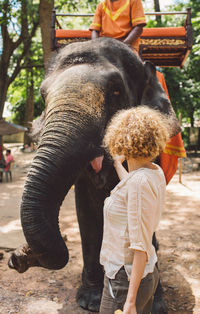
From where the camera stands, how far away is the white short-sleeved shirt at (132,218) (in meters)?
1.72

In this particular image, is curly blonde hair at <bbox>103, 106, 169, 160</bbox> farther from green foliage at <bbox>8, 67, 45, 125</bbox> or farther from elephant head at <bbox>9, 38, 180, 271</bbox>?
green foliage at <bbox>8, 67, 45, 125</bbox>

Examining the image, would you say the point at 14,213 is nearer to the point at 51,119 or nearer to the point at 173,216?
the point at 173,216

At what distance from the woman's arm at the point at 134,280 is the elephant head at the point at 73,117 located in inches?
24.6

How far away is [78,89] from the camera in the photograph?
2.59 meters

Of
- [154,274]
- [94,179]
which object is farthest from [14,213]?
[154,274]

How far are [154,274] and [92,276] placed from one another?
5.68 feet

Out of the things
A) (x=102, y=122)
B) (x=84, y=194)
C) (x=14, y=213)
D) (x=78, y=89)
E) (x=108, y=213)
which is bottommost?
(x=14, y=213)

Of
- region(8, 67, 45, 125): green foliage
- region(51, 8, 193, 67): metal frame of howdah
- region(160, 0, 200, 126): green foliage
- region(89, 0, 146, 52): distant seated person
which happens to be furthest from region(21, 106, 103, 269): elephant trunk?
region(8, 67, 45, 125): green foliage

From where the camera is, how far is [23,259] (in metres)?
2.53

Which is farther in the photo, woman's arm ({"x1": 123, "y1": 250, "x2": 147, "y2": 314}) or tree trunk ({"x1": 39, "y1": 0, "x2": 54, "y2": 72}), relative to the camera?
tree trunk ({"x1": 39, "y1": 0, "x2": 54, "y2": 72})

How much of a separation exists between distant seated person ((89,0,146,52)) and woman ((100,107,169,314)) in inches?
80.9

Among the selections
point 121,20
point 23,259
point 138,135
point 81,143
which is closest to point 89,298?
point 23,259

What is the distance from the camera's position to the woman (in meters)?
1.72

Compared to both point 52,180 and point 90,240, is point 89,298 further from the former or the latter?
point 52,180
